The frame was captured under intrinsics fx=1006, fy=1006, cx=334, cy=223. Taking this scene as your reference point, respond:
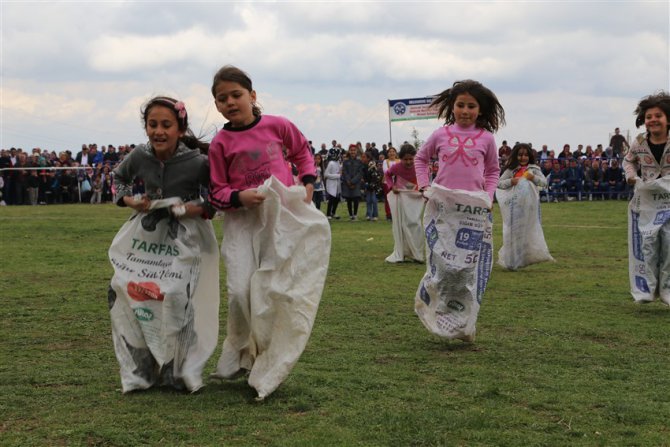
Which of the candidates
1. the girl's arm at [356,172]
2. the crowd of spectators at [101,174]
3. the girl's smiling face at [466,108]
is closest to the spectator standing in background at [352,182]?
the girl's arm at [356,172]

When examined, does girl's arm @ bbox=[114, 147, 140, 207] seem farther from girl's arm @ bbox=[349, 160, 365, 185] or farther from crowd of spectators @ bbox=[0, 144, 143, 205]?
crowd of spectators @ bbox=[0, 144, 143, 205]

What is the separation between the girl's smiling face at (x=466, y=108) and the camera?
8094 mm

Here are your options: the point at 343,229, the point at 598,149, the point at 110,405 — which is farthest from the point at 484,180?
the point at 598,149

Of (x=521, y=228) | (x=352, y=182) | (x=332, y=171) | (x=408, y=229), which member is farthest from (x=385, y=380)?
(x=332, y=171)

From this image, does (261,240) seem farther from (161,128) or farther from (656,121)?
(656,121)

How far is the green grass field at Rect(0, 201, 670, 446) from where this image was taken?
5.23 meters

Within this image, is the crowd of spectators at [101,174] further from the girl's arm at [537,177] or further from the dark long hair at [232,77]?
the dark long hair at [232,77]

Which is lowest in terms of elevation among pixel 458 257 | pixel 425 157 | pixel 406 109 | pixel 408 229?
pixel 408 229

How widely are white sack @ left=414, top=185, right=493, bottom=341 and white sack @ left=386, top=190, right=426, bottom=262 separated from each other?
7306mm

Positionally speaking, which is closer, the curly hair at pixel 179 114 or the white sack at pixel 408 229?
the curly hair at pixel 179 114

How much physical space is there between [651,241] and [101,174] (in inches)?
1063

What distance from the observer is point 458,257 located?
7.99m

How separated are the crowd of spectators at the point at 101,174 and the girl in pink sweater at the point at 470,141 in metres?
24.8

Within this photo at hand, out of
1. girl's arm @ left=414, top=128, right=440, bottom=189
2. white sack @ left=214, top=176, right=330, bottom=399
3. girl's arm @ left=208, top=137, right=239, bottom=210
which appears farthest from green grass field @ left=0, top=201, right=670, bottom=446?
girl's arm @ left=414, top=128, right=440, bottom=189
